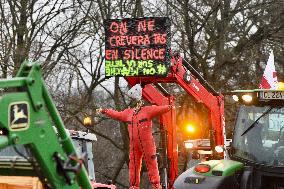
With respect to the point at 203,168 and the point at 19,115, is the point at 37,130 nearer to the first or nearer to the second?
the point at 19,115

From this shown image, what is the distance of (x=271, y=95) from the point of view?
21.0 feet

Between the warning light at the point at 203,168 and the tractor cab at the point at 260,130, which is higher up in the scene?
the tractor cab at the point at 260,130

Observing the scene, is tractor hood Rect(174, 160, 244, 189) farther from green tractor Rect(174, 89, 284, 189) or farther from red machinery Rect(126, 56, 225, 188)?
red machinery Rect(126, 56, 225, 188)

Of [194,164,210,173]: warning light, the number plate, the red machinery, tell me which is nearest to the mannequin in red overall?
the red machinery

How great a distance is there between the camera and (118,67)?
10508 millimetres

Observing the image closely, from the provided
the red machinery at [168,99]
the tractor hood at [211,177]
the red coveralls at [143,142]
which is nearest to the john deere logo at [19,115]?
the tractor hood at [211,177]

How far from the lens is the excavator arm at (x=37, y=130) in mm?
3930

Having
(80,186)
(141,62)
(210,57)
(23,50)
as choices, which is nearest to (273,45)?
(210,57)

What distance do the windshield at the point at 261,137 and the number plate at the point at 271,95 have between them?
163 mm

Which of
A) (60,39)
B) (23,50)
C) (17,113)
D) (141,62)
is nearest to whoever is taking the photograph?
(17,113)

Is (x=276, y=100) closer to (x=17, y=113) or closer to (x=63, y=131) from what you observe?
(x=63, y=131)

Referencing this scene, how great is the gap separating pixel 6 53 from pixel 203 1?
7.25 metres

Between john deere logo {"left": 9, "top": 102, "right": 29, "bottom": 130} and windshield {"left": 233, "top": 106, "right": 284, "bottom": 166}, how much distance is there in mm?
3219

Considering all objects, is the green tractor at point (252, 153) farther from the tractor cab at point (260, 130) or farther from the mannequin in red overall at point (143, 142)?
the mannequin in red overall at point (143, 142)
